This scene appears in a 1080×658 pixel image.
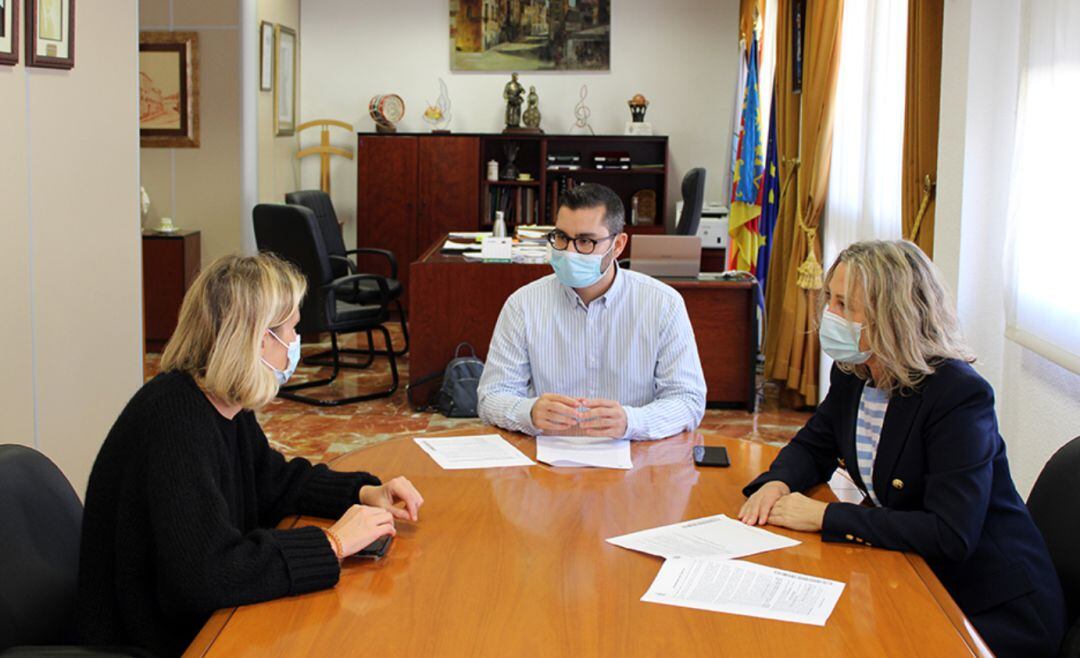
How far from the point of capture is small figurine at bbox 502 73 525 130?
949 cm

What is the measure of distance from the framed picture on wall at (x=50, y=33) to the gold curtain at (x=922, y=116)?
307 centimetres

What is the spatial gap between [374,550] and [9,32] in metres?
2.37

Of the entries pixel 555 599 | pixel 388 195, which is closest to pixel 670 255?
pixel 388 195

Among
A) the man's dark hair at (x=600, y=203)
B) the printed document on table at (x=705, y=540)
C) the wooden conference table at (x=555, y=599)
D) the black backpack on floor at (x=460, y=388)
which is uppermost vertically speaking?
the man's dark hair at (x=600, y=203)

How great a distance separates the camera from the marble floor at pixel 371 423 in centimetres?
570

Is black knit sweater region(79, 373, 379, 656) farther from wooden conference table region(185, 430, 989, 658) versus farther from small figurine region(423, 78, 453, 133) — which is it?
small figurine region(423, 78, 453, 133)

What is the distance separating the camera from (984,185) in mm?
3938

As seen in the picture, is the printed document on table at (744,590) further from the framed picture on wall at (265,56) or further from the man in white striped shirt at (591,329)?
the framed picture on wall at (265,56)

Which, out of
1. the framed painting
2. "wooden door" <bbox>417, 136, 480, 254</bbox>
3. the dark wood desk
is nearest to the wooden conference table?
the dark wood desk

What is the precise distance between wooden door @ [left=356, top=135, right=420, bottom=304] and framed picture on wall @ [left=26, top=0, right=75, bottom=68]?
5.47m

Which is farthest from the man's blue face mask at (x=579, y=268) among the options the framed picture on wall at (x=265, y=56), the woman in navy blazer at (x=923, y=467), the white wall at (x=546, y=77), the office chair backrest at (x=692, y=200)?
the white wall at (x=546, y=77)

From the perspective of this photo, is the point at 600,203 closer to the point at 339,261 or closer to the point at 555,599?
the point at 555,599

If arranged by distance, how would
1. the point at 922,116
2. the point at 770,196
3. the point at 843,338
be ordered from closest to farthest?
1. the point at 843,338
2. the point at 922,116
3. the point at 770,196

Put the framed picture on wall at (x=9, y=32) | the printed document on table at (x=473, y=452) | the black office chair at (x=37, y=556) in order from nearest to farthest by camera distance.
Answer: the black office chair at (x=37, y=556) < the printed document on table at (x=473, y=452) < the framed picture on wall at (x=9, y=32)
